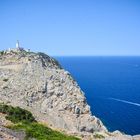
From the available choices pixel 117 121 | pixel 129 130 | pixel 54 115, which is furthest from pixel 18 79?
pixel 117 121

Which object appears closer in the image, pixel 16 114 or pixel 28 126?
pixel 28 126

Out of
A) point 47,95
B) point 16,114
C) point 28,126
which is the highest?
point 47,95

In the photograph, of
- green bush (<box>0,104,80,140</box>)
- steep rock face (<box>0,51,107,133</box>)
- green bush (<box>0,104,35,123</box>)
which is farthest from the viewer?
steep rock face (<box>0,51,107,133</box>)

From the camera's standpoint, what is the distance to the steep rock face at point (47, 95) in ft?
151

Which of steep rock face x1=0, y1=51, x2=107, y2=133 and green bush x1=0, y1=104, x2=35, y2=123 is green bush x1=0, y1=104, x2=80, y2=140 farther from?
steep rock face x1=0, y1=51, x2=107, y2=133

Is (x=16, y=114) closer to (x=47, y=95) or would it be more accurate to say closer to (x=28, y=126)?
(x=28, y=126)

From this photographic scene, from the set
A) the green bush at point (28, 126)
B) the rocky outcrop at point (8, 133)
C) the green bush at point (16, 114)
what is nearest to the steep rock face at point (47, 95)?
the green bush at point (16, 114)

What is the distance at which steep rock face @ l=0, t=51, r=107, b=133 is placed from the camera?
151 ft

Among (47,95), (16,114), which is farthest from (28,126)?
(47,95)

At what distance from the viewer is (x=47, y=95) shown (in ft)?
163

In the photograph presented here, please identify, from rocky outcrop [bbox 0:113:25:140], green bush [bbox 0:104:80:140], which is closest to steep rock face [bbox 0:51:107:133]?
green bush [bbox 0:104:80:140]

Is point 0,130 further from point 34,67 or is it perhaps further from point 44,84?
point 34,67

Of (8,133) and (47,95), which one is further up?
(47,95)

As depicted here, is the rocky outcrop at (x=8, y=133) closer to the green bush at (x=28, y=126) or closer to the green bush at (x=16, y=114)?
the green bush at (x=28, y=126)
